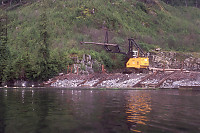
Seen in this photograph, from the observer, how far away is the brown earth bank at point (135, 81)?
35.5 m

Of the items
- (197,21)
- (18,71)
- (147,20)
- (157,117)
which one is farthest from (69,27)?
(157,117)

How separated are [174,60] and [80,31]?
26.6m

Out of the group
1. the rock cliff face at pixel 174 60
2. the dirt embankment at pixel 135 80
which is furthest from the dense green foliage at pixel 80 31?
the dirt embankment at pixel 135 80

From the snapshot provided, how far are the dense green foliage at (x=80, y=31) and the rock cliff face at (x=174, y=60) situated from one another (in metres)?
4.39

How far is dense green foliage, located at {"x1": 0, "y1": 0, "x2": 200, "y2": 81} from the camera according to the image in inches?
1905

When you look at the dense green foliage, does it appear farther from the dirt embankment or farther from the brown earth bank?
the dirt embankment

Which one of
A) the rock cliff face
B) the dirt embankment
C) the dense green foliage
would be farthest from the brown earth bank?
the rock cliff face

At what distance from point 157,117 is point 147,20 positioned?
295 ft

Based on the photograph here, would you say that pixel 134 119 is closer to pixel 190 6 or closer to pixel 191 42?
pixel 191 42

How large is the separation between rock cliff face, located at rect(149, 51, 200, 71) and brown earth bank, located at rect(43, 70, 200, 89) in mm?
23138

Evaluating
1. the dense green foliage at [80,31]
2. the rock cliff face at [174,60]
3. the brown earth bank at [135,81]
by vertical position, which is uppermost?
the dense green foliage at [80,31]

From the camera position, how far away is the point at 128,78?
39.1 meters

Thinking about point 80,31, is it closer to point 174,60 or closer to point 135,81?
point 174,60

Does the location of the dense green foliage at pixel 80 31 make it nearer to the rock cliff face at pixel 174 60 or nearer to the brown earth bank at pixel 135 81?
the rock cliff face at pixel 174 60
